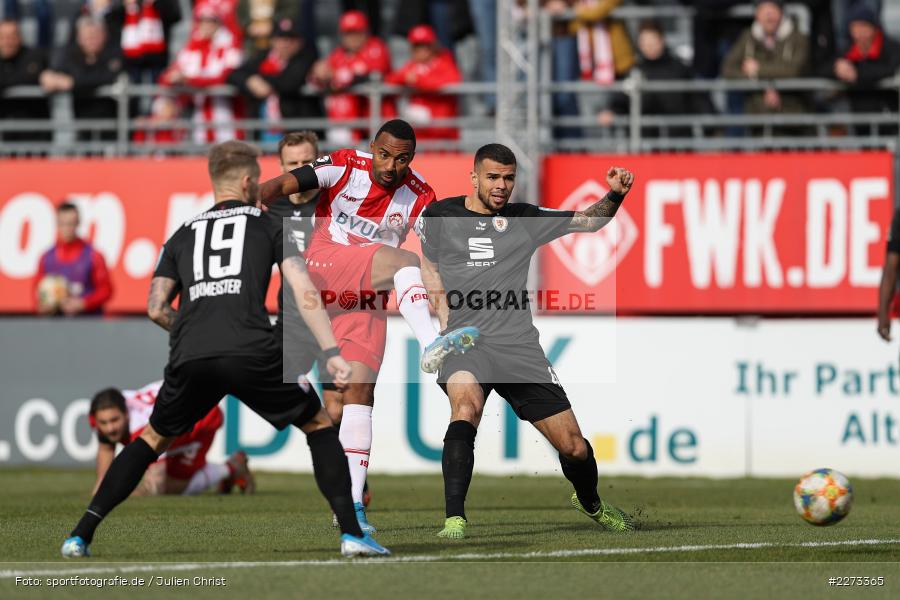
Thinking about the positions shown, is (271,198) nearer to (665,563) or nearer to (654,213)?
(665,563)

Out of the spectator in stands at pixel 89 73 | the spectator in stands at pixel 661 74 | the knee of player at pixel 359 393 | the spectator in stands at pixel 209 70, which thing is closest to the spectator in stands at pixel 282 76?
the spectator in stands at pixel 209 70

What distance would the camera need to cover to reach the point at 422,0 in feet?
61.9

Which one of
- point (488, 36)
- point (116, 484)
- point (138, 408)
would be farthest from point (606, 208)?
point (488, 36)

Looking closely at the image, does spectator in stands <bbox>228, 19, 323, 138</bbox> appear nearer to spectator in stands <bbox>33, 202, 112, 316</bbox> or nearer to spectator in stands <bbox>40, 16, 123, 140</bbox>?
spectator in stands <bbox>40, 16, 123, 140</bbox>

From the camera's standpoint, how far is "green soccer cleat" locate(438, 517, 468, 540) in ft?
29.4

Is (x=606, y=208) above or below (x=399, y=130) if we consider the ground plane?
below

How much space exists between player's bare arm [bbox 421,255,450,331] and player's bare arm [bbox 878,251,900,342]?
4.49 meters

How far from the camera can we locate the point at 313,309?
774cm

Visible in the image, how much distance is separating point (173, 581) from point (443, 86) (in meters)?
11.2

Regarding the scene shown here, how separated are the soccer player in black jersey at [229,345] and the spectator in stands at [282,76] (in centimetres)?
1010

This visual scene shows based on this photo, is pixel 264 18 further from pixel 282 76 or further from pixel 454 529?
pixel 454 529

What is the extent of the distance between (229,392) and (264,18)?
1195 centimetres

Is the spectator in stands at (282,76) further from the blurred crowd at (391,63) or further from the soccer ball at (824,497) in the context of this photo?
the soccer ball at (824,497)

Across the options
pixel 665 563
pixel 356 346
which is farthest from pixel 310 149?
pixel 665 563
